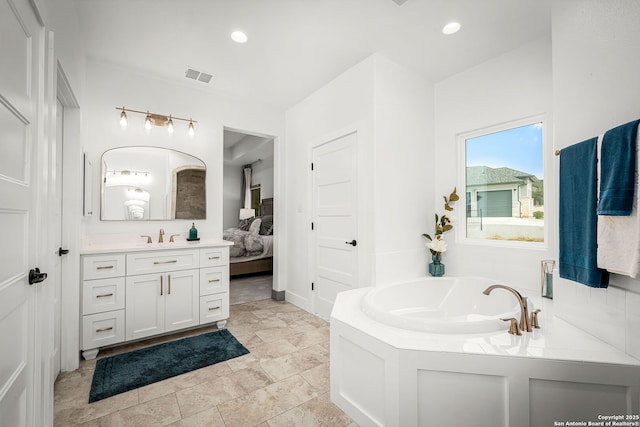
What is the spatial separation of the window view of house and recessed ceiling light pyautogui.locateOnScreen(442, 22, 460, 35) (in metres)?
1.01

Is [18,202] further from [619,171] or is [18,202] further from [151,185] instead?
[619,171]

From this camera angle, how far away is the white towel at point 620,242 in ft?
3.91

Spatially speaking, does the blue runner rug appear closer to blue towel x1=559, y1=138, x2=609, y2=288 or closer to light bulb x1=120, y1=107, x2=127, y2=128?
light bulb x1=120, y1=107, x2=127, y2=128

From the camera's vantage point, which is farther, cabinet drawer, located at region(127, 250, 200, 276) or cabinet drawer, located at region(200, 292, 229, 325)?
cabinet drawer, located at region(200, 292, 229, 325)

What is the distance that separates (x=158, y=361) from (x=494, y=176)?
11.1ft

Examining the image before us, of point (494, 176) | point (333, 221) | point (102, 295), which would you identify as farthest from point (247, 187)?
point (494, 176)

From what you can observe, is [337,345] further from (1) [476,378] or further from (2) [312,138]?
(2) [312,138]

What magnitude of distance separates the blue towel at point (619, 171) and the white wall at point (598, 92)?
5.6 inches

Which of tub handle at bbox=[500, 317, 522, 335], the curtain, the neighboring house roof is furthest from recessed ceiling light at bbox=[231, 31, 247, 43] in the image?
the curtain

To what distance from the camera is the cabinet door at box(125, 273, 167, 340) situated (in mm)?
2439

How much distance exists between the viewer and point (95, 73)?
270 cm

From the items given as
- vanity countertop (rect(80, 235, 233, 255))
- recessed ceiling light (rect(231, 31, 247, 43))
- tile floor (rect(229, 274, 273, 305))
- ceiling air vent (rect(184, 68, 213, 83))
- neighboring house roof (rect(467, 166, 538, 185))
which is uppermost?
recessed ceiling light (rect(231, 31, 247, 43))

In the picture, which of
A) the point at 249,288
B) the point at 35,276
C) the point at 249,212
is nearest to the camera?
the point at 35,276

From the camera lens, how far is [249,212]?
7.20 meters
